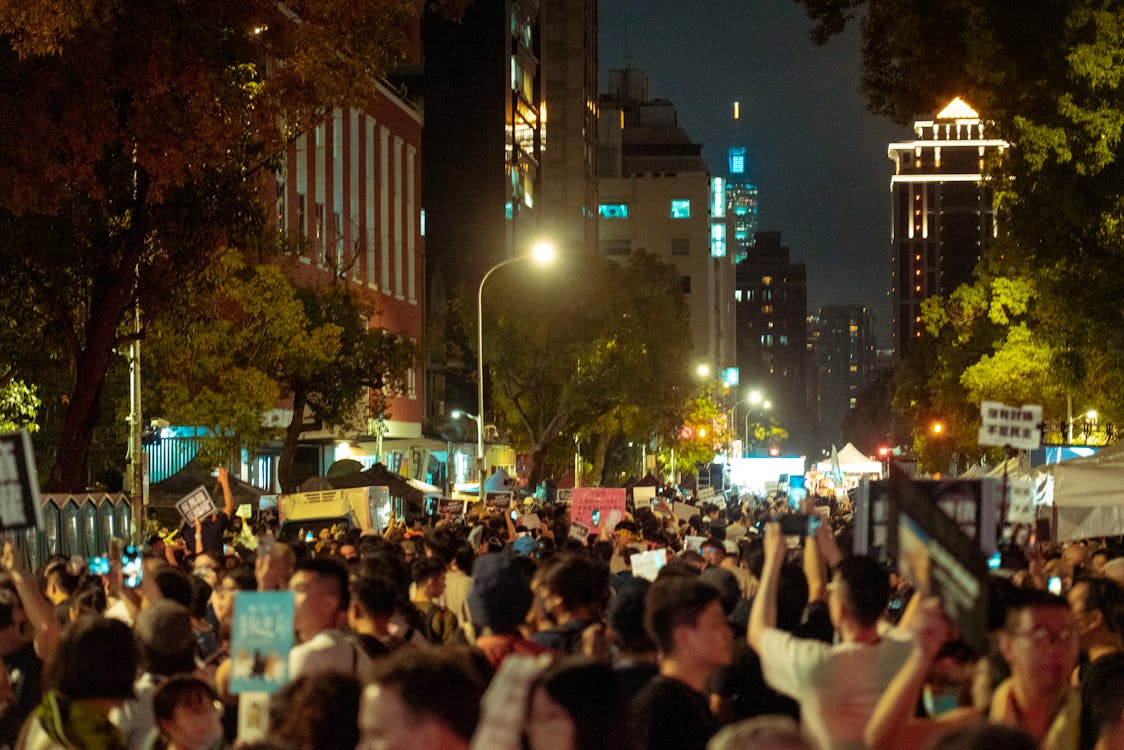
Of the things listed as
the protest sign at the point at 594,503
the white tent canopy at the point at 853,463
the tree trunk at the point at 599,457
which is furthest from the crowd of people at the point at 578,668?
the white tent canopy at the point at 853,463

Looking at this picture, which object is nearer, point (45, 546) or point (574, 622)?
point (574, 622)

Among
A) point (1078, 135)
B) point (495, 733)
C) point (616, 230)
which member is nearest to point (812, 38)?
point (1078, 135)

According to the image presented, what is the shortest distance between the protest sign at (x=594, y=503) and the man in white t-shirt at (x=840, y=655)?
15.3 metres

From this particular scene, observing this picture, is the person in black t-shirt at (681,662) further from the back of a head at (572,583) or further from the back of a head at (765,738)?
the back of a head at (572,583)

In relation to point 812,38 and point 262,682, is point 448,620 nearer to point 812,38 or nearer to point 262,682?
point 262,682

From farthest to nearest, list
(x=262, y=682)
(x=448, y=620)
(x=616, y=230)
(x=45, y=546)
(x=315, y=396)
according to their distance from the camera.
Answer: (x=616, y=230), (x=315, y=396), (x=45, y=546), (x=448, y=620), (x=262, y=682)

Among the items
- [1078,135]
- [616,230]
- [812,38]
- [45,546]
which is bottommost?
[45,546]

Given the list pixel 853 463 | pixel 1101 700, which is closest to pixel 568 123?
pixel 853 463

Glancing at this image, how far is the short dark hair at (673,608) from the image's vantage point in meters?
5.55

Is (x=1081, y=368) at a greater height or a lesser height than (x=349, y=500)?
greater

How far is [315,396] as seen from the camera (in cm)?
3931

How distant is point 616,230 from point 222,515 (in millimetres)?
133522

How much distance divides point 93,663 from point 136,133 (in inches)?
543

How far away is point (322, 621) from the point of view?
7.02 meters
